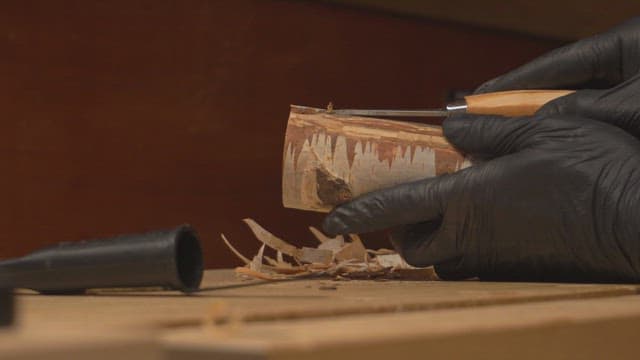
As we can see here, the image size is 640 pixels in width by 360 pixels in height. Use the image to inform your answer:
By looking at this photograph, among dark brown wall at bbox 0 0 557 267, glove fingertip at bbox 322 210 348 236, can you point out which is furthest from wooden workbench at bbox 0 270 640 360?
dark brown wall at bbox 0 0 557 267

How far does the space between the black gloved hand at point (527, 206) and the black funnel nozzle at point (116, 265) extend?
14.3 inches

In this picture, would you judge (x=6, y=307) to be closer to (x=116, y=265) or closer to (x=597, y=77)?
(x=116, y=265)

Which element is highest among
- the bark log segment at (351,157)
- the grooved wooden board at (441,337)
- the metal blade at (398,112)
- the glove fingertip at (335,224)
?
the metal blade at (398,112)

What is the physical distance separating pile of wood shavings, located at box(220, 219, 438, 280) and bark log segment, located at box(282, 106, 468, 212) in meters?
0.10

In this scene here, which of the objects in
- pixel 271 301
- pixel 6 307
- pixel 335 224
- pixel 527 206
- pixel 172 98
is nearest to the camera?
pixel 6 307

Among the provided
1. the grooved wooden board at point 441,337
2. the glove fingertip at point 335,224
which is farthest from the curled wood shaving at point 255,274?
the grooved wooden board at point 441,337

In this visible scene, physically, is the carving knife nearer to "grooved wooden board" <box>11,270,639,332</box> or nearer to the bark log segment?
the bark log segment

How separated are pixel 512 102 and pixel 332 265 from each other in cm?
34

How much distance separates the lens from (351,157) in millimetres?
1295

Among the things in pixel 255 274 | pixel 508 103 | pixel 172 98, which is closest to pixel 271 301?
pixel 255 274

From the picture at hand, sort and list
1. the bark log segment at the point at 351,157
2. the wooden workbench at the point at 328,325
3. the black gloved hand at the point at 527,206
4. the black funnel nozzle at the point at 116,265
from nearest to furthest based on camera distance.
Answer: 1. the wooden workbench at the point at 328,325
2. the black funnel nozzle at the point at 116,265
3. the black gloved hand at the point at 527,206
4. the bark log segment at the point at 351,157

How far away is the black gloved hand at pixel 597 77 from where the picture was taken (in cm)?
126

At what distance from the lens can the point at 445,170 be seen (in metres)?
1.31

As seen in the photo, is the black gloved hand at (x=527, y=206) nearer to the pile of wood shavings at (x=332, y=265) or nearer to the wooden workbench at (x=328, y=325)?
the pile of wood shavings at (x=332, y=265)
